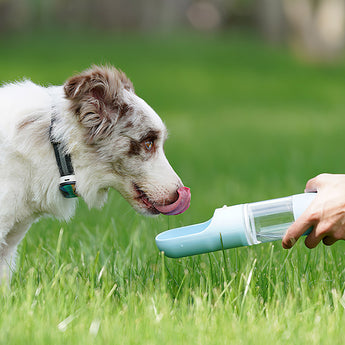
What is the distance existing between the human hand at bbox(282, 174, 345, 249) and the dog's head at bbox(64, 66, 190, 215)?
2.20ft

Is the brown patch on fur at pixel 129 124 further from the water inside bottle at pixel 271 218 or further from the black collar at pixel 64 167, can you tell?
the water inside bottle at pixel 271 218

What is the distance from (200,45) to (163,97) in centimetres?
934

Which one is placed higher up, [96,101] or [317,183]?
[96,101]

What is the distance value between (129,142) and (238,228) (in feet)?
2.46

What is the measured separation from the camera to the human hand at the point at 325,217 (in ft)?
9.85

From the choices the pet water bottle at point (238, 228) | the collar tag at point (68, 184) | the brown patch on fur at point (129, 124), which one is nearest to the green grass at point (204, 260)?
the pet water bottle at point (238, 228)

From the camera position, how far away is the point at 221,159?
29.0ft

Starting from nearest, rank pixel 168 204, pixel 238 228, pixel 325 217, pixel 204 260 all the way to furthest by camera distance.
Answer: pixel 325 217
pixel 238 228
pixel 168 204
pixel 204 260

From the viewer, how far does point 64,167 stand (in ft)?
11.1

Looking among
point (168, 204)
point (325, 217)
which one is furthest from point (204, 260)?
point (325, 217)

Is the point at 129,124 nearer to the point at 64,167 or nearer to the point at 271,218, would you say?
the point at 64,167

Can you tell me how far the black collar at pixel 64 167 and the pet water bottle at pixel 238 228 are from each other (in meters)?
0.55

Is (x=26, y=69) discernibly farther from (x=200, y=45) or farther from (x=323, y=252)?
(x=323, y=252)

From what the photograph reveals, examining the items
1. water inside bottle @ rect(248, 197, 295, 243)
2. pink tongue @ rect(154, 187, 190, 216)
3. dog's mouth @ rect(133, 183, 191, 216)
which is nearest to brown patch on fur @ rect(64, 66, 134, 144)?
dog's mouth @ rect(133, 183, 191, 216)
